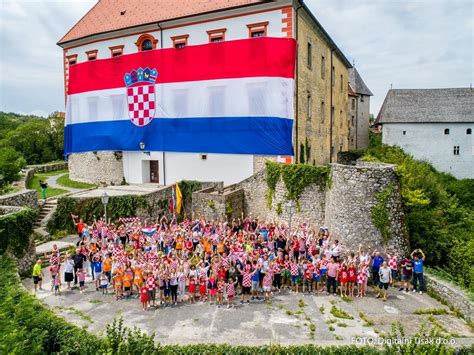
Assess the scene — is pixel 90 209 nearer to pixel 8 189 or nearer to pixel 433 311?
pixel 8 189

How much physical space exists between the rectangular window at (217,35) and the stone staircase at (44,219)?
13084mm

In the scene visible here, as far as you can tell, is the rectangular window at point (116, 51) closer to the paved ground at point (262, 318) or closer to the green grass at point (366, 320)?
the paved ground at point (262, 318)

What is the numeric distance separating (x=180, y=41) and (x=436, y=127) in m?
30.2

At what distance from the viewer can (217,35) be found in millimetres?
21984

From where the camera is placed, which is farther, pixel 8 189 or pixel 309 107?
pixel 309 107

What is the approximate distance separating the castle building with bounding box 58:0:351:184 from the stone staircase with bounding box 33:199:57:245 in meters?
6.03

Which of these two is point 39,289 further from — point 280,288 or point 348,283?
point 348,283

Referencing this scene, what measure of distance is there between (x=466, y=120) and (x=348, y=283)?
34.1 meters

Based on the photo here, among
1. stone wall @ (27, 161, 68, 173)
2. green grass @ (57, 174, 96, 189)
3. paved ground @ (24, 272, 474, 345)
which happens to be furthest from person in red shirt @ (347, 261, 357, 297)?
stone wall @ (27, 161, 68, 173)

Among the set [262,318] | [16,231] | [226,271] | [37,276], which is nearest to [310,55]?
[226,271]

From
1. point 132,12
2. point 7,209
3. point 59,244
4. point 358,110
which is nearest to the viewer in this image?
point 7,209

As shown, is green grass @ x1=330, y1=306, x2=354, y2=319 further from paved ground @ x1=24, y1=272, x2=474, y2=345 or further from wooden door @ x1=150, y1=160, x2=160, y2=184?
wooden door @ x1=150, y1=160, x2=160, y2=184

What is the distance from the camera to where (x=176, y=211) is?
2075 cm

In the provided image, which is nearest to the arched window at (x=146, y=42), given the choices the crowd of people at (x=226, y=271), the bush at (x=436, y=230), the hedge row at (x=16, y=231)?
the hedge row at (x=16, y=231)
